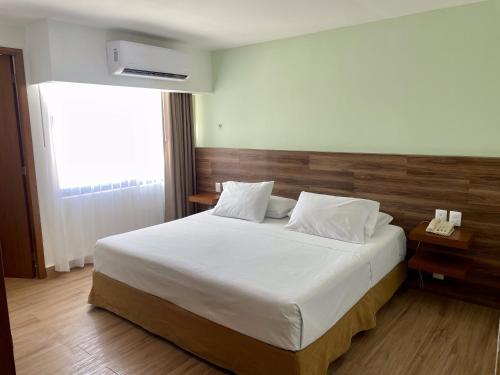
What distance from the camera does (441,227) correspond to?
112 inches

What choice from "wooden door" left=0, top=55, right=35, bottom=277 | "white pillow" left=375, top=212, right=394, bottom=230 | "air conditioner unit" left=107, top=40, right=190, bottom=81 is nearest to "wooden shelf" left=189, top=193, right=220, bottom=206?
"air conditioner unit" left=107, top=40, right=190, bottom=81

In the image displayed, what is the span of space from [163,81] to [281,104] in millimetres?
1331

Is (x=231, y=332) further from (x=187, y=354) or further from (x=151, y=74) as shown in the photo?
(x=151, y=74)

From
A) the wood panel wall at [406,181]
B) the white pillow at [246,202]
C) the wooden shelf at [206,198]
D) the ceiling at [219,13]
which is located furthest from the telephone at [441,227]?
the wooden shelf at [206,198]

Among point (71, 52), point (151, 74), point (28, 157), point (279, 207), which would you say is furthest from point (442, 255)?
point (28, 157)

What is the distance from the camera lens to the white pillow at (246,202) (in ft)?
11.7

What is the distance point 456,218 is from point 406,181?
0.50m

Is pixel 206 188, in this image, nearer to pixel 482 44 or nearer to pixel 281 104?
pixel 281 104

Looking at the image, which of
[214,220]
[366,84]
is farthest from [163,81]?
[366,84]

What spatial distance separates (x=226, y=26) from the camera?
334 centimetres

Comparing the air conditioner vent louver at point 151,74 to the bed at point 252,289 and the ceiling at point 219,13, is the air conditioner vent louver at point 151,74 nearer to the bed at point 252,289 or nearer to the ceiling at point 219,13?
the ceiling at point 219,13

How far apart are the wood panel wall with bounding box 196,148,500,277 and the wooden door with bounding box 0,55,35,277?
2.32 m

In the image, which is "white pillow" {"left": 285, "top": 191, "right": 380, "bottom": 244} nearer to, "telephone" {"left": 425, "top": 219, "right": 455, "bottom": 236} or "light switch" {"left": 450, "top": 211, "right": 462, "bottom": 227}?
"telephone" {"left": 425, "top": 219, "right": 455, "bottom": 236}

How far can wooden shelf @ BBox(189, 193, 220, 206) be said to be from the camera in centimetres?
424
